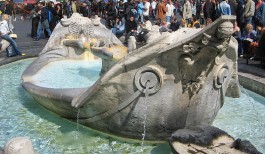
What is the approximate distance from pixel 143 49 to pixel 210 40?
0.81m

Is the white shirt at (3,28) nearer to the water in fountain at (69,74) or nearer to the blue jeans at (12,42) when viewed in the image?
the blue jeans at (12,42)

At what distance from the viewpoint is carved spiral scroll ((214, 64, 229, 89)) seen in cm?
511

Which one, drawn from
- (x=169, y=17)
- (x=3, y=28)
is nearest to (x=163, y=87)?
(x=3, y=28)

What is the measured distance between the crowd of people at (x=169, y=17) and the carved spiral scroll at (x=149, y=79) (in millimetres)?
4779

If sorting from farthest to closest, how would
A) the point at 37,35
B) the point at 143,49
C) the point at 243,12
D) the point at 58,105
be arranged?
the point at 37,35 → the point at 243,12 → the point at 58,105 → the point at 143,49

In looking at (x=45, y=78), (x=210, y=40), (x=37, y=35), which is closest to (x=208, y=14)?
(x=37, y=35)

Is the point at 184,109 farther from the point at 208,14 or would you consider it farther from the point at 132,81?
the point at 208,14

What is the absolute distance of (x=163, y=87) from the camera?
515 centimetres

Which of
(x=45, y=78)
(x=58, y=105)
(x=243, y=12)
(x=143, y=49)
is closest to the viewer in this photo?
(x=143, y=49)

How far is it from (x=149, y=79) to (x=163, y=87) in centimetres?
18

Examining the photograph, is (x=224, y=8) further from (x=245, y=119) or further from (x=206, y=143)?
(x=206, y=143)

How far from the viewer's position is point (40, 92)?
→ 6363 millimetres

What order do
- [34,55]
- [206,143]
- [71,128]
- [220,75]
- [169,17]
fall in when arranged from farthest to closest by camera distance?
[169,17]
[34,55]
[71,128]
[220,75]
[206,143]

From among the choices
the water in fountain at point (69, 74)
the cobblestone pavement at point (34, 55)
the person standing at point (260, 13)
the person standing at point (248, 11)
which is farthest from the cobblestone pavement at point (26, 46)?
the person standing at point (260, 13)
